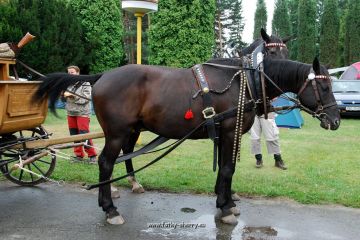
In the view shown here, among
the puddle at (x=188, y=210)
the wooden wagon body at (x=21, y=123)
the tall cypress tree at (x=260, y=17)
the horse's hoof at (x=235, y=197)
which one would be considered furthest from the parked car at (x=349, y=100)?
the tall cypress tree at (x=260, y=17)

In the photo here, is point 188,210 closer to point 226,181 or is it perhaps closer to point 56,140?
point 226,181

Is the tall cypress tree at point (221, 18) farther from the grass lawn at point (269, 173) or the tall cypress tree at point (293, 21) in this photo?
the grass lawn at point (269, 173)

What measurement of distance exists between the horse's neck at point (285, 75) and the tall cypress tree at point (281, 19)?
40.4 metres

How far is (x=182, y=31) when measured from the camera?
23.7 m

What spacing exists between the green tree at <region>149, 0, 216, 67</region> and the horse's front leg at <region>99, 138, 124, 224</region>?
63.4ft

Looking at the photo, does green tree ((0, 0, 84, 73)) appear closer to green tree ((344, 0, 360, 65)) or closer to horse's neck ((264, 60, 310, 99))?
horse's neck ((264, 60, 310, 99))

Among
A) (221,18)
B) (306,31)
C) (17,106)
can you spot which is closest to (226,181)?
(17,106)

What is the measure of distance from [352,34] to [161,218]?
3841 cm

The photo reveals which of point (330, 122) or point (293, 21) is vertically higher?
point (293, 21)

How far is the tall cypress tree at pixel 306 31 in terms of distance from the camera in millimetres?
39844

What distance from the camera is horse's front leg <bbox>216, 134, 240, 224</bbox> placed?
4.72 meters

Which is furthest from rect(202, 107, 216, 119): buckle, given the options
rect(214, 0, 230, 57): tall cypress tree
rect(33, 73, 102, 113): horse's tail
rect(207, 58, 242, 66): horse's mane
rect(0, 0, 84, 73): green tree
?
rect(214, 0, 230, 57): tall cypress tree

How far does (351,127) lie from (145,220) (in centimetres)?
1122

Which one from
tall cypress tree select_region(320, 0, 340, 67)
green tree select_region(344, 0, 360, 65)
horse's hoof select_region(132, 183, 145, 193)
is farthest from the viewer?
tall cypress tree select_region(320, 0, 340, 67)
